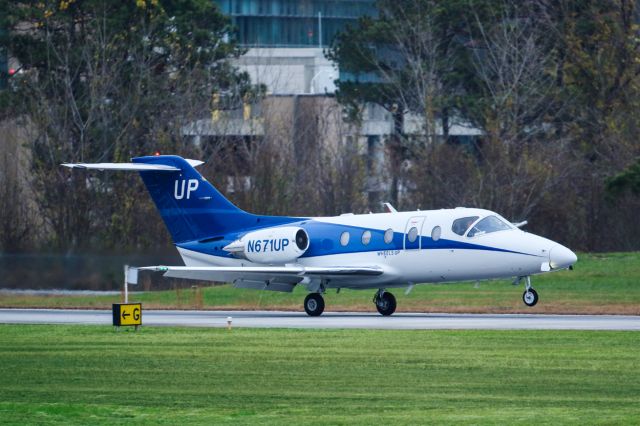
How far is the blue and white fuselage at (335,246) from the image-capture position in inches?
1260

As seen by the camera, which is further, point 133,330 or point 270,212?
point 270,212

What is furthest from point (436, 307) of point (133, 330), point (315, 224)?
point (133, 330)

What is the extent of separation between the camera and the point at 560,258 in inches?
1222

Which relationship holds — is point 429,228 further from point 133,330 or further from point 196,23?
point 196,23

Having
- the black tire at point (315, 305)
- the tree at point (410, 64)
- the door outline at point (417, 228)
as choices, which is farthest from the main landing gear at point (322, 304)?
the tree at point (410, 64)

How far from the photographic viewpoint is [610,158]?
200ft

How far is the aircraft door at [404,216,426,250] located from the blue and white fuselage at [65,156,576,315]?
23 mm

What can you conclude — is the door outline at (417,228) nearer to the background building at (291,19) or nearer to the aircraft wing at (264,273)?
the aircraft wing at (264,273)

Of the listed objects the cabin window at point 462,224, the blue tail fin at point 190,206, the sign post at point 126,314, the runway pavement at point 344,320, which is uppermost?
the blue tail fin at point 190,206

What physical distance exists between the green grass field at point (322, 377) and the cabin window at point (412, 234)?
17.7 feet

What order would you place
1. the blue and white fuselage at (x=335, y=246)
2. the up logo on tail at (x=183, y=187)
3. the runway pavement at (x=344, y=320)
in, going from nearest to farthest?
the runway pavement at (x=344, y=320)
the blue and white fuselage at (x=335, y=246)
the up logo on tail at (x=183, y=187)

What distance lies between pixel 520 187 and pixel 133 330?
99.4 feet

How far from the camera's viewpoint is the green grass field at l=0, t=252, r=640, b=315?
121ft

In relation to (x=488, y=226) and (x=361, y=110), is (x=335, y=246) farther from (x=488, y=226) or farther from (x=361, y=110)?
(x=361, y=110)
